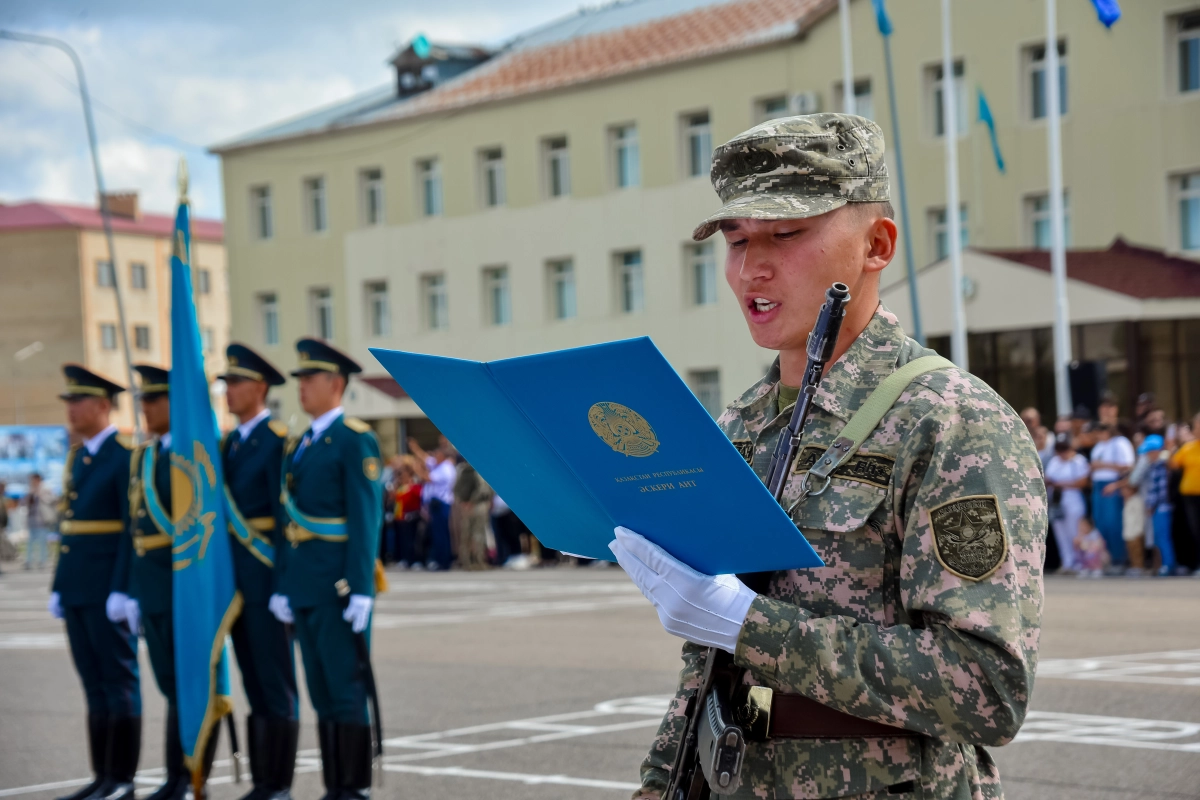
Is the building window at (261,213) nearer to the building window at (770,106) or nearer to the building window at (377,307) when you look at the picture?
the building window at (377,307)

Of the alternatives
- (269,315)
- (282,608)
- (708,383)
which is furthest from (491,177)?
(282,608)

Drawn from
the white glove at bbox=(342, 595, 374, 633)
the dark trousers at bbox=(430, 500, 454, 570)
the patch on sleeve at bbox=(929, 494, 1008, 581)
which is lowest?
the dark trousers at bbox=(430, 500, 454, 570)

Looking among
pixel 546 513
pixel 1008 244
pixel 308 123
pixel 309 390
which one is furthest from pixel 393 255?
pixel 546 513

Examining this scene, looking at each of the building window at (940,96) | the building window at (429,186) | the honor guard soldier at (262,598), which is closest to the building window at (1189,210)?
the building window at (940,96)

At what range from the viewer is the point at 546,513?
2633 millimetres

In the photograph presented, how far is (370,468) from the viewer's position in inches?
294

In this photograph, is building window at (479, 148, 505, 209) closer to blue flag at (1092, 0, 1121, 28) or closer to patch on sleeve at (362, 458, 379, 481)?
blue flag at (1092, 0, 1121, 28)

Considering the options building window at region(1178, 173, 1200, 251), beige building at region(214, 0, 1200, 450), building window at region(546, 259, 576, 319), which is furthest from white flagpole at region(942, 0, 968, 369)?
building window at region(546, 259, 576, 319)

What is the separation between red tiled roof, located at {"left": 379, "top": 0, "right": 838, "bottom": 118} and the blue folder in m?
31.1

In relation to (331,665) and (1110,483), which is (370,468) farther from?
(1110,483)

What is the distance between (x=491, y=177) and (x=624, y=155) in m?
4.40

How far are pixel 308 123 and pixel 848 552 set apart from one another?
43.7 m

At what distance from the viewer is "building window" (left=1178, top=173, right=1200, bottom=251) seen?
92.6 ft

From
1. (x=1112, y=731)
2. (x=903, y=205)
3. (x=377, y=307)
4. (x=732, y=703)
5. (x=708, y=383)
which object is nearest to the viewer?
(x=732, y=703)
